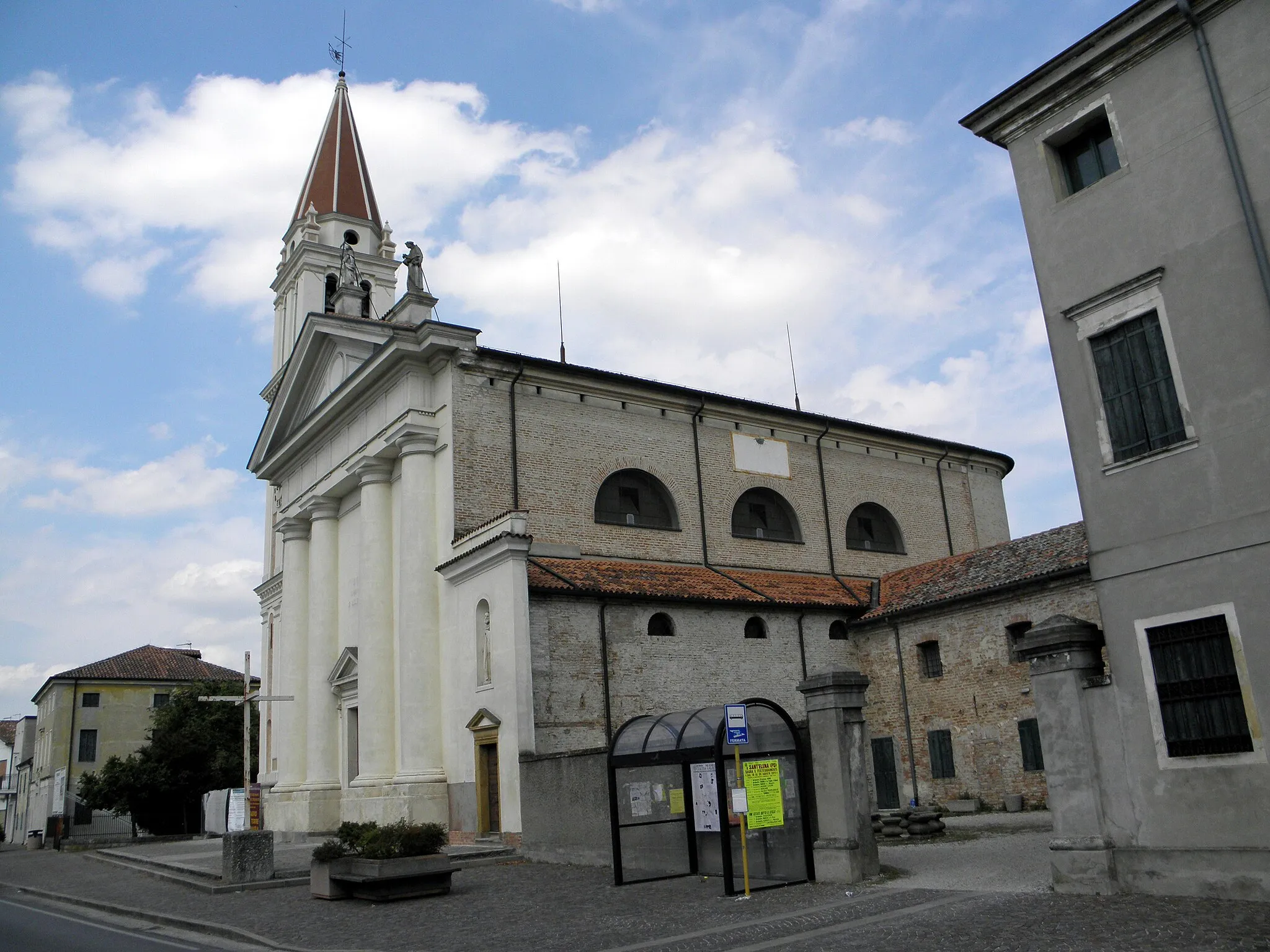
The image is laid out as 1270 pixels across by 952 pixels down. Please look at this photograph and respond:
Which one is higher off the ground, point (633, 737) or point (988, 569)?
point (988, 569)

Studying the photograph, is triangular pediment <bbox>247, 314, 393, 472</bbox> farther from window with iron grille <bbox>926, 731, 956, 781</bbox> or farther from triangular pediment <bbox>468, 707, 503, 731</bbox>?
window with iron grille <bbox>926, 731, 956, 781</bbox>

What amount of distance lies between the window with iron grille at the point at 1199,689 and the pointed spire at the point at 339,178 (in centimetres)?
4040

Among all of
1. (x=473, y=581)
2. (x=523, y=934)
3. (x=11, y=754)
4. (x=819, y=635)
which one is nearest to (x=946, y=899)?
(x=523, y=934)

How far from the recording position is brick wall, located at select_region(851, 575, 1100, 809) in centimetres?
2239

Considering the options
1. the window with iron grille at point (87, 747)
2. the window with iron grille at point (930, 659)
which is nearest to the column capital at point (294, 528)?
the window with iron grille at point (930, 659)

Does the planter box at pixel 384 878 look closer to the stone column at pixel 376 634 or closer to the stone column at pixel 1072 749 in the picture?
the stone column at pixel 1072 749

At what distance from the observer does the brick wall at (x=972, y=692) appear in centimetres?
2239

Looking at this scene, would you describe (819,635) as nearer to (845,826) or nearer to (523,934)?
(845,826)

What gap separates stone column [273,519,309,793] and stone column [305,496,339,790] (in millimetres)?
699

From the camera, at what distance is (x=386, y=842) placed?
14.8 metres

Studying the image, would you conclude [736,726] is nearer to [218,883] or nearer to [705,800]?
[705,800]

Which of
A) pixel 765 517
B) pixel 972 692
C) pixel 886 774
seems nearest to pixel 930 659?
pixel 972 692

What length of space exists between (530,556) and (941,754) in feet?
35.0

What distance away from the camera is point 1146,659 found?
35.4 ft
